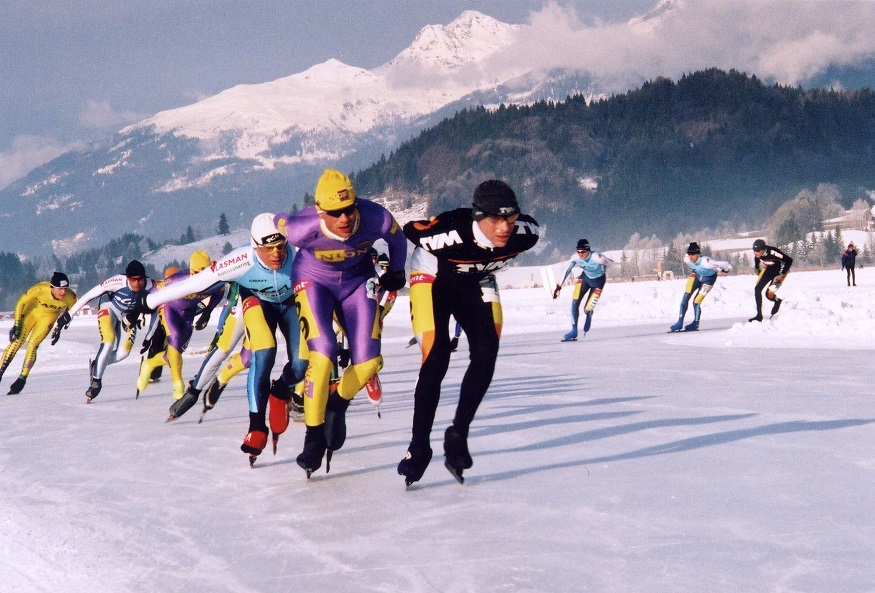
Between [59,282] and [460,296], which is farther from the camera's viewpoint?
[59,282]

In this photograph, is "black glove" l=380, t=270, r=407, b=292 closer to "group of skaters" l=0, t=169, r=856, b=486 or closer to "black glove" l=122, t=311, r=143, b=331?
"group of skaters" l=0, t=169, r=856, b=486

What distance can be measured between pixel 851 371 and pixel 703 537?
6.93 meters

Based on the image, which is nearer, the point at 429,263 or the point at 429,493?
the point at 429,493

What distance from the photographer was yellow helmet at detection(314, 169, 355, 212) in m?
5.25

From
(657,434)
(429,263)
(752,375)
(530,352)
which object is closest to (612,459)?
(657,434)

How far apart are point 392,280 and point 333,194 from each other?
57cm

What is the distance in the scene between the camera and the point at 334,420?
5383mm

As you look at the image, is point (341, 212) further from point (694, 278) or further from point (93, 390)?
point (694, 278)

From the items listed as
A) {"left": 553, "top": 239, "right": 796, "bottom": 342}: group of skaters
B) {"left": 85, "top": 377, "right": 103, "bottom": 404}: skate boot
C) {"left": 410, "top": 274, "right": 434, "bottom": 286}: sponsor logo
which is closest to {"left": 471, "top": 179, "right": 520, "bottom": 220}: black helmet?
{"left": 410, "top": 274, "right": 434, "bottom": 286}: sponsor logo

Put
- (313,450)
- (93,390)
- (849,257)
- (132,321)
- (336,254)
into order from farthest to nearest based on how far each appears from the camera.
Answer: (849,257)
(93,390)
(132,321)
(336,254)
(313,450)

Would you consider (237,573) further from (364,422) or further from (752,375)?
(752,375)

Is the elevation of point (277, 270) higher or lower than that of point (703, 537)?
higher

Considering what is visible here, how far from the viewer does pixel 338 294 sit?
222 inches

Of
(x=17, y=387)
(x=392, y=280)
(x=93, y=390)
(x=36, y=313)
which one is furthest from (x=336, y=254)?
(x=36, y=313)
